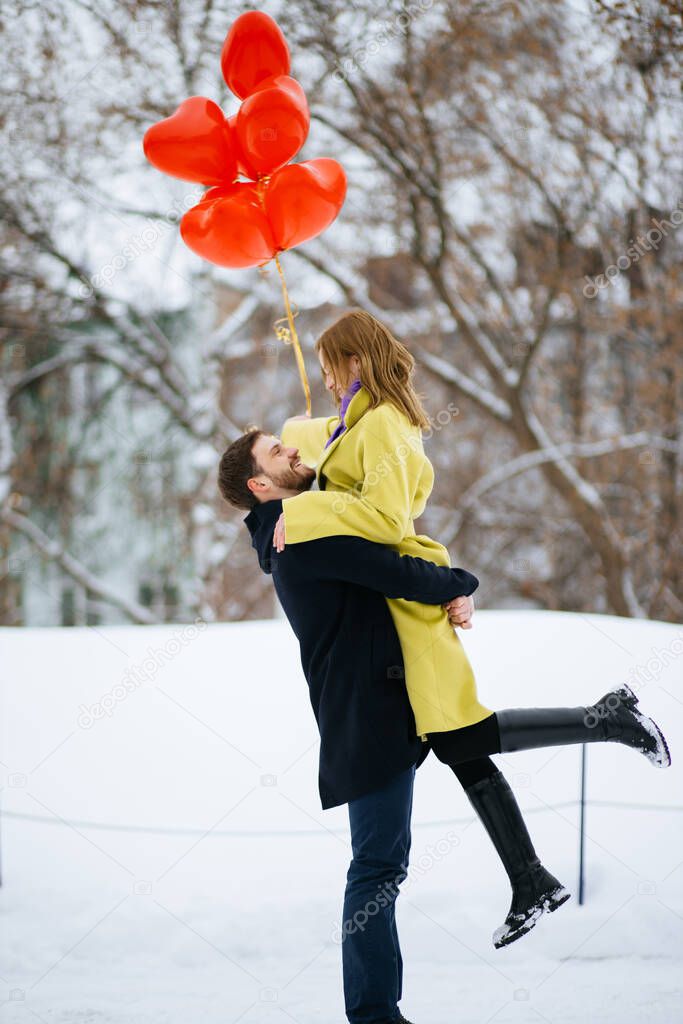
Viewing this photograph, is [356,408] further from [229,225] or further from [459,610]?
[229,225]

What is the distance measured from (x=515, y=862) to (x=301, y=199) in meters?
1.47

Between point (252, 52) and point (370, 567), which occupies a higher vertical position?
point (252, 52)

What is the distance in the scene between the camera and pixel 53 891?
237 cm

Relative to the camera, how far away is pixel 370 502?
4.95 feet

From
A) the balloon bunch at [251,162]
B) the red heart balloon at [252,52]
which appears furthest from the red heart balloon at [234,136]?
the red heart balloon at [252,52]

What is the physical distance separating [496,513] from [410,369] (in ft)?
19.7

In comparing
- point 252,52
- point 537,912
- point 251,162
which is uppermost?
point 252,52

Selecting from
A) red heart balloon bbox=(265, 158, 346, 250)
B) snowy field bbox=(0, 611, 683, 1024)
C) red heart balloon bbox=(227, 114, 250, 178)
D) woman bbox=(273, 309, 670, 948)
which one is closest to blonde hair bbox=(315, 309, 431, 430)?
woman bbox=(273, 309, 670, 948)

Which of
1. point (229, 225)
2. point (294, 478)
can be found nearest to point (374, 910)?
point (294, 478)

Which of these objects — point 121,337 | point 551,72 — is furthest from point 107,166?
point 551,72

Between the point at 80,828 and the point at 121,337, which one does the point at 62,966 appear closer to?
the point at 80,828

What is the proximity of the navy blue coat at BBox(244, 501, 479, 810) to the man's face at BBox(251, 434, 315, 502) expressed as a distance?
3 cm

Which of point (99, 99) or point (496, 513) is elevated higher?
point (99, 99)

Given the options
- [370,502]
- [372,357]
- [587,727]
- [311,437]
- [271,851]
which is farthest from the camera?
[271,851]
